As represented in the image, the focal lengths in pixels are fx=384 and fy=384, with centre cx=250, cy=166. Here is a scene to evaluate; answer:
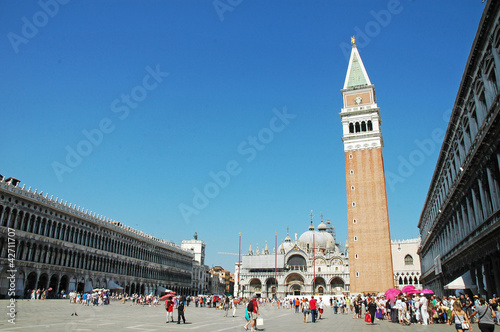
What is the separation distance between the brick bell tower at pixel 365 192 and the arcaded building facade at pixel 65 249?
33228 mm

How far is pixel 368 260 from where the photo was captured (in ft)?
172

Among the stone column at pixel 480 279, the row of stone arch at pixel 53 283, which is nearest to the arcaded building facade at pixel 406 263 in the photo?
the row of stone arch at pixel 53 283

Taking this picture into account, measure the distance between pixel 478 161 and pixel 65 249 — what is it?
1751 inches

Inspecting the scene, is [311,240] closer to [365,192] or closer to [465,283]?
[365,192]

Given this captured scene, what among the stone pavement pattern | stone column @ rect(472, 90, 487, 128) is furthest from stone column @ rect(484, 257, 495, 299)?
stone column @ rect(472, 90, 487, 128)

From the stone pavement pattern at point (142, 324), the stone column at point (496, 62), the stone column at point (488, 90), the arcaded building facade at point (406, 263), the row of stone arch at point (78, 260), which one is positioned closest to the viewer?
the stone pavement pattern at point (142, 324)

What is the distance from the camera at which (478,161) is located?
17656mm

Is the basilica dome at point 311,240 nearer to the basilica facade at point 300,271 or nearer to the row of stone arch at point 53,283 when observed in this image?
the basilica facade at point 300,271

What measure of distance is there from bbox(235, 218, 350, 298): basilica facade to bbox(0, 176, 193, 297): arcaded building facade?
A: 19323 millimetres

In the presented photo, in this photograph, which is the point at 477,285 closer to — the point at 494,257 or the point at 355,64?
the point at 494,257

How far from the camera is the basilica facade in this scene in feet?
239

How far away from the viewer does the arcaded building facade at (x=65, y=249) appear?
38.1 meters

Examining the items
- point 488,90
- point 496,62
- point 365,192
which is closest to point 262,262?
point 365,192

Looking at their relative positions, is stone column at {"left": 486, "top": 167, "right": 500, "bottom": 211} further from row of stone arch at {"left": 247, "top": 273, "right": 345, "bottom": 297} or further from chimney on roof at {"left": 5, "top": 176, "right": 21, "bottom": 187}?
row of stone arch at {"left": 247, "top": 273, "right": 345, "bottom": 297}
